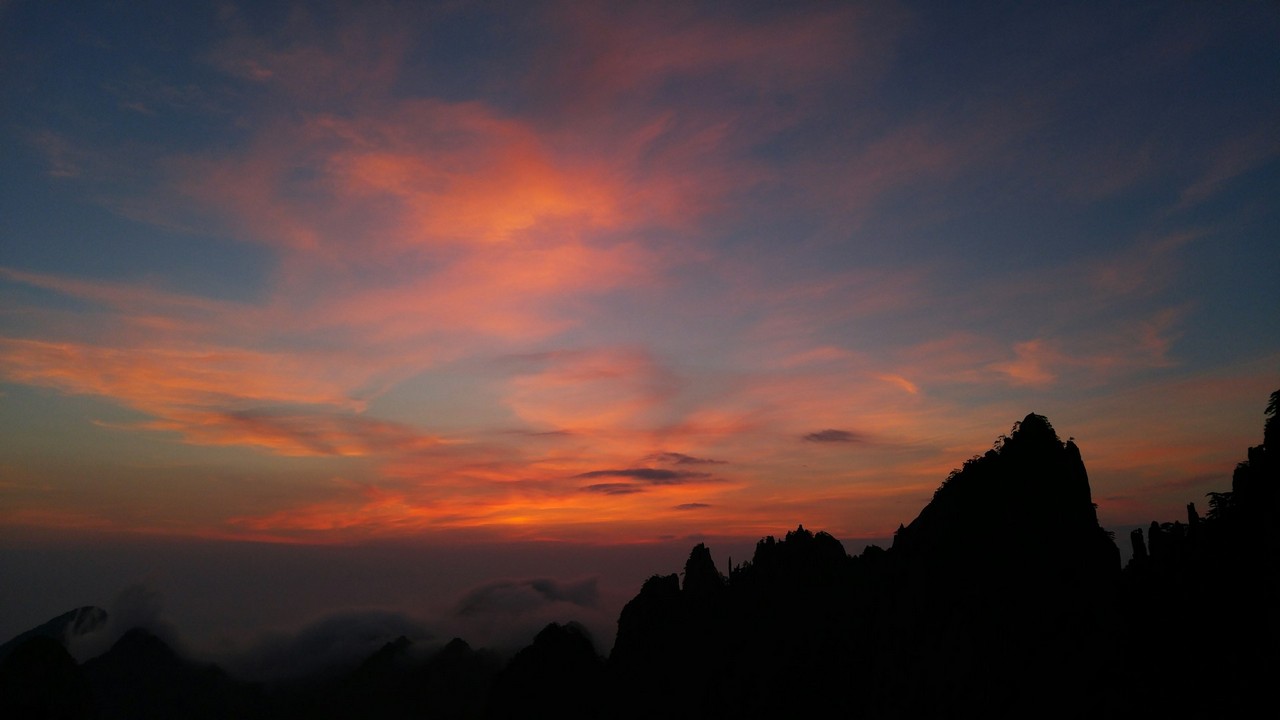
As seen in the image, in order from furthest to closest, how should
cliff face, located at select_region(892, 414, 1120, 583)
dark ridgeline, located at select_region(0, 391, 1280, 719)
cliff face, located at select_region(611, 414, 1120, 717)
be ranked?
cliff face, located at select_region(892, 414, 1120, 583)
cliff face, located at select_region(611, 414, 1120, 717)
dark ridgeline, located at select_region(0, 391, 1280, 719)

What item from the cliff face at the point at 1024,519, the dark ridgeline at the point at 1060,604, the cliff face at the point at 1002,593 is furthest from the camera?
the cliff face at the point at 1024,519

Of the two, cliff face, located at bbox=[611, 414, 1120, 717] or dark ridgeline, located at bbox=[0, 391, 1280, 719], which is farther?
cliff face, located at bbox=[611, 414, 1120, 717]

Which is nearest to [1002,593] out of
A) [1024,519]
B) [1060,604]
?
[1060,604]

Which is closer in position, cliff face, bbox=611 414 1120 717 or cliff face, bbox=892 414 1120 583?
cliff face, bbox=611 414 1120 717

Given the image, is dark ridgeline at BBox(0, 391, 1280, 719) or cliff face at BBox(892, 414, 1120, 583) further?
cliff face at BBox(892, 414, 1120, 583)

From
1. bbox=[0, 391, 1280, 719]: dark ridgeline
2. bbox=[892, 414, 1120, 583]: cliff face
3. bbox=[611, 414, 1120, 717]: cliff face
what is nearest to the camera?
bbox=[0, 391, 1280, 719]: dark ridgeline

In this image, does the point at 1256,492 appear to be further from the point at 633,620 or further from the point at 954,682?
the point at 633,620

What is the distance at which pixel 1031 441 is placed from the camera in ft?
229

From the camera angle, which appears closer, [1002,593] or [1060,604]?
[1060,604]

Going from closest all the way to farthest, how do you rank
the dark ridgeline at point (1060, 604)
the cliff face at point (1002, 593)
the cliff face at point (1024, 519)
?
the dark ridgeline at point (1060, 604)
the cliff face at point (1002, 593)
the cliff face at point (1024, 519)

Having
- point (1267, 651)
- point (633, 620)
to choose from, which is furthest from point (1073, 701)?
point (633, 620)

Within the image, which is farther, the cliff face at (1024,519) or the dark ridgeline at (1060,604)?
the cliff face at (1024,519)

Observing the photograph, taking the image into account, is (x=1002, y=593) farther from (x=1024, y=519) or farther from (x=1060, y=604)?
(x=1024, y=519)

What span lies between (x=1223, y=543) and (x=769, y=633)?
9668 centimetres
